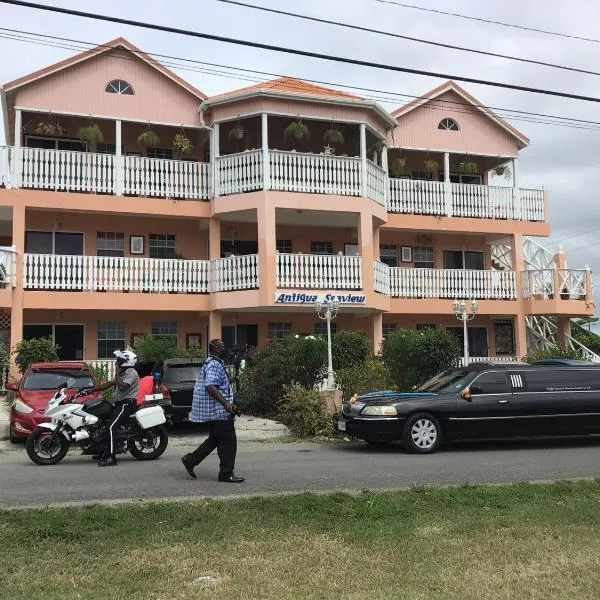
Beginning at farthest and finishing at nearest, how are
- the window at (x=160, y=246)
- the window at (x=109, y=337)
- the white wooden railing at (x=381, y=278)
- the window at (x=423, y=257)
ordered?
the window at (x=423, y=257) → the window at (x=160, y=246) → the window at (x=109, y=337) → the white wooden railing at (x=381, y=278)

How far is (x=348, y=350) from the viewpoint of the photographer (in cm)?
1716

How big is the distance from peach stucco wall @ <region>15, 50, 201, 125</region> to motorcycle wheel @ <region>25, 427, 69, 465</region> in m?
12.0

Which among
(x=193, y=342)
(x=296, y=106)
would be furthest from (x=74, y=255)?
(x=296, y=106)

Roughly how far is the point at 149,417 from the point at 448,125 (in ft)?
56.2

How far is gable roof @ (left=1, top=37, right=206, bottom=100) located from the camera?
62.8 feet

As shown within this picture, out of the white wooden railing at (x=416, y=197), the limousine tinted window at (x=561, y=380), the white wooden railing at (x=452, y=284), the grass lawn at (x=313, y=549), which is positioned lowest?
the grass lawn at (x=313, y=549)

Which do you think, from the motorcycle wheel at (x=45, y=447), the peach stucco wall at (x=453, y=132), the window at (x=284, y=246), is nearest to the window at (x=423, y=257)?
the peach stucco wall at (x=453, y=132)

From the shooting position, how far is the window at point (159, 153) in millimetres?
21641

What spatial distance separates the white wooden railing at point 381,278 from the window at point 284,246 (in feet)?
10.2

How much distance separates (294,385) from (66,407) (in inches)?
213

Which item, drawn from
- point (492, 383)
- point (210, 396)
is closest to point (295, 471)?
point (210, 396)

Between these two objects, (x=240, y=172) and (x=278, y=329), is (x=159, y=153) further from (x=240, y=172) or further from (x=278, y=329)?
(x=278, y=329)

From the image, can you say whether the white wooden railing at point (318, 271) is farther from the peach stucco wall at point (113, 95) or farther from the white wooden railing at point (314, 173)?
the peach stucco wall at point (113, 95)

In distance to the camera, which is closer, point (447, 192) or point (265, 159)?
point (265, 159)
